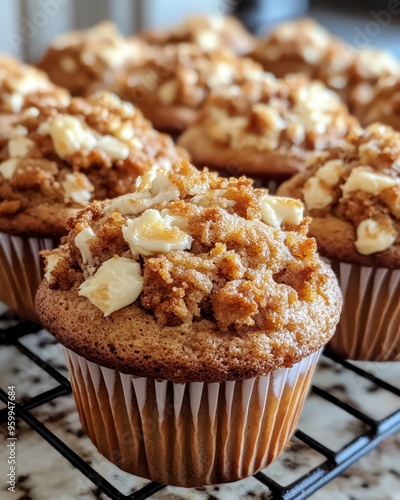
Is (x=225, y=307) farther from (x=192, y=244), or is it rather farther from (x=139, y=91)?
(x=139, y=91)

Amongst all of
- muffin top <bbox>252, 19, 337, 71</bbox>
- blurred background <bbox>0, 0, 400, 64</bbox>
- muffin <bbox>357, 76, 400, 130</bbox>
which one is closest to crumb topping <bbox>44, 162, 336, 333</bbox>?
muffin <bbox>357, 76, 400, 130</bbox>

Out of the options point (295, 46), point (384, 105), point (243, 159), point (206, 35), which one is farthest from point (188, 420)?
Answer: point (206, 35)

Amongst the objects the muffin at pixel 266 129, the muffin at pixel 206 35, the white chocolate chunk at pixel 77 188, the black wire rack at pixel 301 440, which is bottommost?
the black wire rack at pixel 301 440

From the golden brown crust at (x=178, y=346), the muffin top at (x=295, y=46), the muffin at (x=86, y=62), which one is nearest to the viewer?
the golden brown crust at (x=178, y=346)

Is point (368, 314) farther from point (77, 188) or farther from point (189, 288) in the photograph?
point (77, 188)

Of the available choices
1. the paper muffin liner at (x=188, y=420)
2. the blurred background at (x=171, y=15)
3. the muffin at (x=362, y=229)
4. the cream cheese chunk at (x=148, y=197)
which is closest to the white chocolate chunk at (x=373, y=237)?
the muffin at (x=362, y=229)

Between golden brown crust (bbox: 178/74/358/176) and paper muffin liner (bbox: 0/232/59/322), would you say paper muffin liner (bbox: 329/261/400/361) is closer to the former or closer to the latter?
golden brown crust (bbox: 178/74/358/176)

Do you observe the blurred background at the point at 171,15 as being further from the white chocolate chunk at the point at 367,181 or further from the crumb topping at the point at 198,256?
the crumb topping at the point at 198,256

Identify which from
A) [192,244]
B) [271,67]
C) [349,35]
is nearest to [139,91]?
[271,67]
